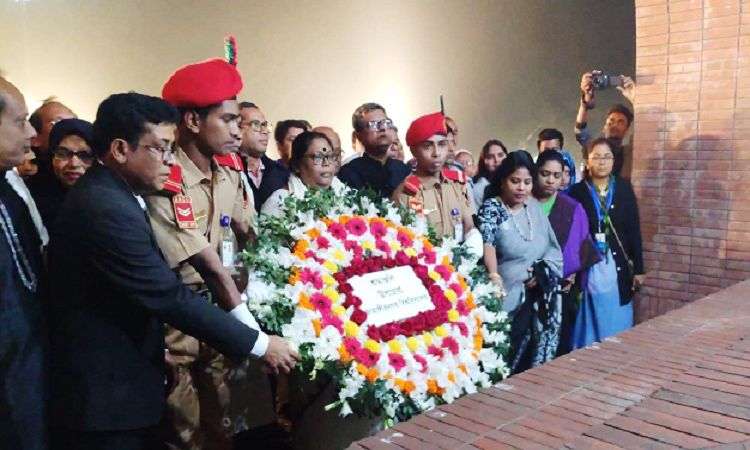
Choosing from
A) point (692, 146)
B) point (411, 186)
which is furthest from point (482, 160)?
point (411, 186)

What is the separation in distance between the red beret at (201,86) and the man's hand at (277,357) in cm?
100

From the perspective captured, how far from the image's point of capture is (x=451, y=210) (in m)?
3.48

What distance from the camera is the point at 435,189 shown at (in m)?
3.47

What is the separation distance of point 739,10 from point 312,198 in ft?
9.90

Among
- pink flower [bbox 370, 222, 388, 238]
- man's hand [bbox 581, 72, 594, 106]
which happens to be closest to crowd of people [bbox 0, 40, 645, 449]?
pink flower [bbox 370, 222, 388, 238]

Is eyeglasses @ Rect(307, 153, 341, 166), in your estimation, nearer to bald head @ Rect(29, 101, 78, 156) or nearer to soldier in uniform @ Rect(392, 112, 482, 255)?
soldier in uniform @ Rect(392, 112, 482, 255)

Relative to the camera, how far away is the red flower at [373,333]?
2.21m

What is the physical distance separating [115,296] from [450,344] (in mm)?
1205

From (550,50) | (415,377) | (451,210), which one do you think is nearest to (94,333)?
(415,377)

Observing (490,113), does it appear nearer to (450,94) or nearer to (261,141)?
(450,94)

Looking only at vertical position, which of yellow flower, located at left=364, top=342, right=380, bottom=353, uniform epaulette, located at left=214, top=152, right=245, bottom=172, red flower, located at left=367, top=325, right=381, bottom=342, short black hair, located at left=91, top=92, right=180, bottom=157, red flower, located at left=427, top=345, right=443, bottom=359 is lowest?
red flower, located at left=427, top=345, right=443, bottom=359

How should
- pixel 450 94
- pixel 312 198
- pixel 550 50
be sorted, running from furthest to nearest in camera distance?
pixel 450 94 < pixel 550 50 < pixel 312 198

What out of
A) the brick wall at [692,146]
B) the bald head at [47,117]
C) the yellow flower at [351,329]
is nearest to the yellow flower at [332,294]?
the yellow flower at [351,329]

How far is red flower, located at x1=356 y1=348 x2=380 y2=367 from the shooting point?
211 centimetres
